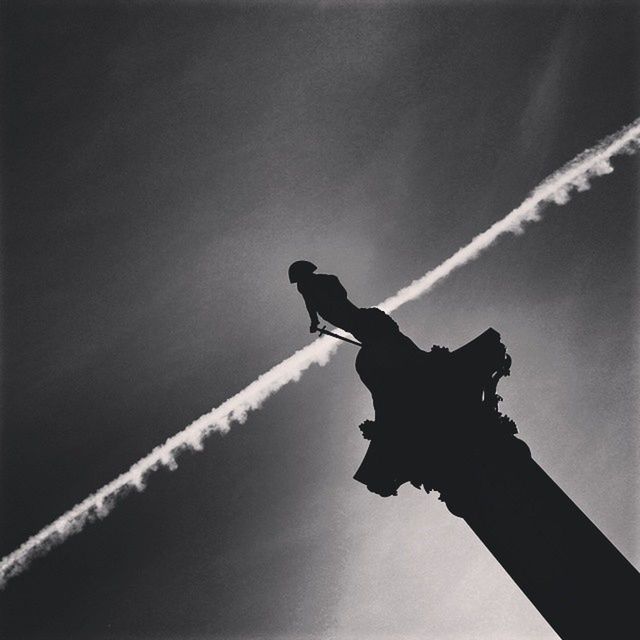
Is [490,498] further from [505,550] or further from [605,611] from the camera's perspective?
[605,611]

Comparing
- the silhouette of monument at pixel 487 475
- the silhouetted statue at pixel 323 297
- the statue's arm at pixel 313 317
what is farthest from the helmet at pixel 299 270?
the silhouette of monument at pixel 487 475

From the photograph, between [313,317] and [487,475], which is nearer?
[487,475]

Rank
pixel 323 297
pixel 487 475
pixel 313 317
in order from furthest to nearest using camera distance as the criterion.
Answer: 1. pixel 313 317
2. pixel 323 297
3. pixel 487 475

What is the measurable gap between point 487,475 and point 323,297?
4797 mm

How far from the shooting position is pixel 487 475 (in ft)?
33.6

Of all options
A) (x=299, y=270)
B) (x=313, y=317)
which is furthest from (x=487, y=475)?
(x=299, y=270)

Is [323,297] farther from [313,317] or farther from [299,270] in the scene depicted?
[299,270]

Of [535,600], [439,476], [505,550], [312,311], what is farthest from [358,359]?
[535,600]

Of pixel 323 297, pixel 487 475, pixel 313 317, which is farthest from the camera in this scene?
pixel 313 317

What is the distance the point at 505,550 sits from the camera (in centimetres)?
973

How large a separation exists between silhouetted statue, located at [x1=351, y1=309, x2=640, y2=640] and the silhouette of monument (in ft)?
0.05

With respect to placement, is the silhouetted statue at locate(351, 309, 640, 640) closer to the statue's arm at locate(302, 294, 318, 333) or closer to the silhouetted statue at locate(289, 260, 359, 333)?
the silhouetted statue at locate(289, 260, 359, 333)

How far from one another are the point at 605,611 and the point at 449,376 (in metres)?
4.20

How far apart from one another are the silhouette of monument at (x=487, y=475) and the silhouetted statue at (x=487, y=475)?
0.02m
